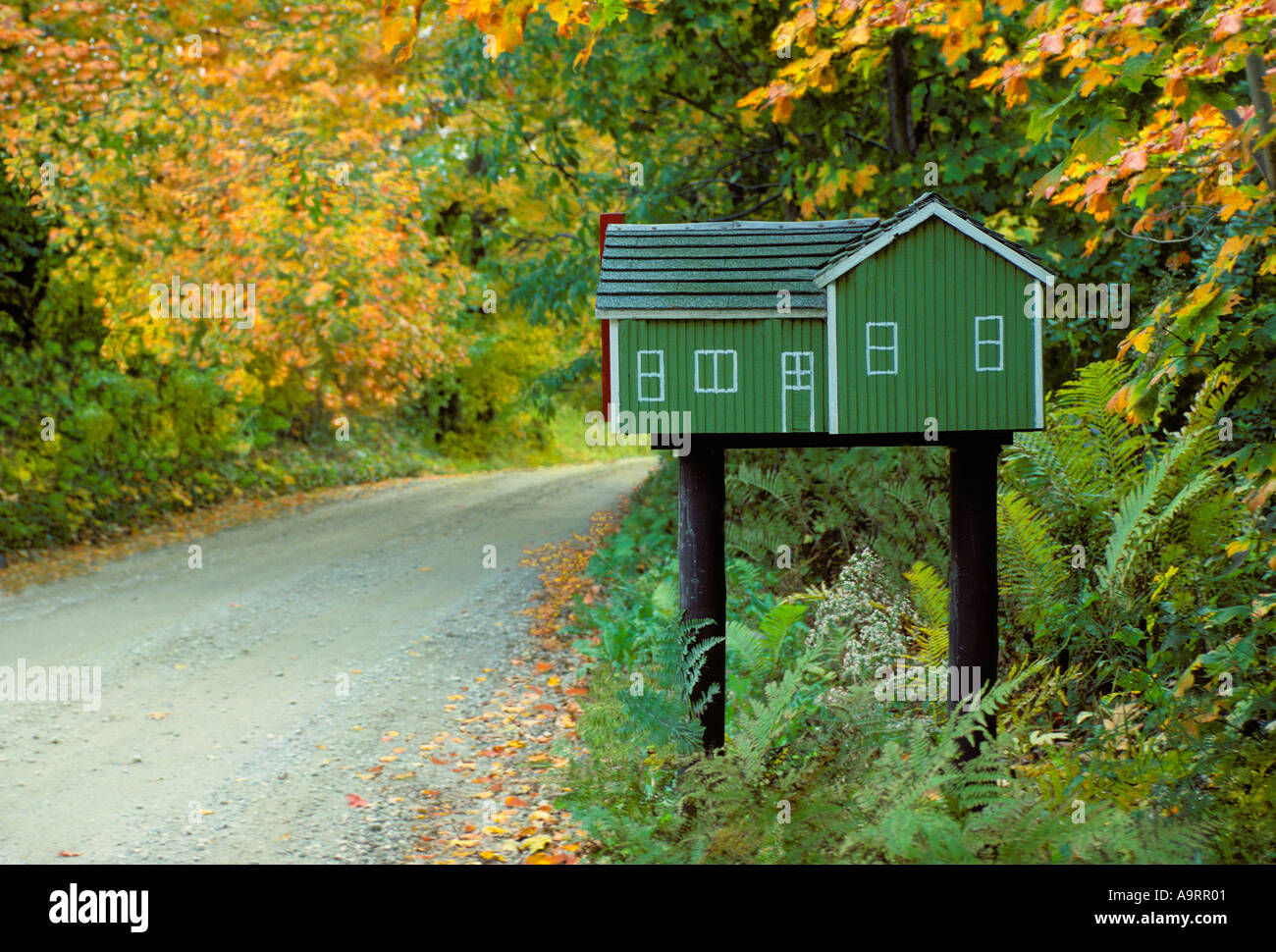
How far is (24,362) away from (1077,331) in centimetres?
1374

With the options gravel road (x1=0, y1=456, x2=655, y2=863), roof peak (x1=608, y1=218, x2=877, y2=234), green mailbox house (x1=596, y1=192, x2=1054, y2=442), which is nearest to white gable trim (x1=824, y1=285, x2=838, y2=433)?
green mailbox house (x1=596, y1=192, x2=1054, y2=442)

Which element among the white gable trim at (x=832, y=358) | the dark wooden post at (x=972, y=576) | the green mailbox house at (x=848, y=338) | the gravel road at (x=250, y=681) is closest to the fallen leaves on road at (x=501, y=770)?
the gravel road at (x=250, y=681)

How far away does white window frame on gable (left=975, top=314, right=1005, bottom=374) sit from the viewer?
12.8ft

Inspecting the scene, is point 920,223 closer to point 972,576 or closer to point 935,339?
point 935,339

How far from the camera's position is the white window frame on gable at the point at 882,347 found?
155 inches

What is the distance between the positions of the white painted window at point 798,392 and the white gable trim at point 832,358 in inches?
2.6

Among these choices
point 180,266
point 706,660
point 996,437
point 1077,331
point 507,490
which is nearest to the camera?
point 996,437

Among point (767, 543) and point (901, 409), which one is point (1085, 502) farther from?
point (901, 409)

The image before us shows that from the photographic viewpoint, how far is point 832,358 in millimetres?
3961

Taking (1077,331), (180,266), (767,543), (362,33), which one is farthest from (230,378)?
(1077,331)

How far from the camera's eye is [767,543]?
359 inches

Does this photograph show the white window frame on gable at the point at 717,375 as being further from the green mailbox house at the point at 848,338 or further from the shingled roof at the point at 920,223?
the shingled roof at the point at 920,223

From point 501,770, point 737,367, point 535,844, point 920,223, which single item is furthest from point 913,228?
point 501,770

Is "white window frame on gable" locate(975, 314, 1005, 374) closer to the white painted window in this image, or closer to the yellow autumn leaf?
the white painted window
